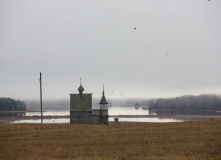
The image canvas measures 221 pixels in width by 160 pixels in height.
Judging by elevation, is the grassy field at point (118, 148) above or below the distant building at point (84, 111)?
below

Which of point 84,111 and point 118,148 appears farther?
point 84,111

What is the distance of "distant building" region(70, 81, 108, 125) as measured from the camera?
213ft

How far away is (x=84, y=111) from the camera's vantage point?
65.1 metres

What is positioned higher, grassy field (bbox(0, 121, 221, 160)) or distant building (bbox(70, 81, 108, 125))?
distant building (bbox(70, 81, 108, 125))

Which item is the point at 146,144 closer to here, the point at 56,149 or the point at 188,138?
the point at 188,138

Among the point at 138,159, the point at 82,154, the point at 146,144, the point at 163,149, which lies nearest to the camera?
the point at 138,159

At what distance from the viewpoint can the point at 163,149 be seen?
25234 millimetres

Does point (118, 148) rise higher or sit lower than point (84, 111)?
lower

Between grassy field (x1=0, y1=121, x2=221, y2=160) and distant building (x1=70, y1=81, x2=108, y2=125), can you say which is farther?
distant building (x1=70, y1=81, x2=108, y2=125)

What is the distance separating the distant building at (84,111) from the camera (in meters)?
65.0

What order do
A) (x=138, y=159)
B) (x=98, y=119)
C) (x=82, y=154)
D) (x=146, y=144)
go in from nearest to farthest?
1. (x=138, y=159)
2. (x=82, y=154)
3. (x=146, y=144)
4. (x=98, y=119)

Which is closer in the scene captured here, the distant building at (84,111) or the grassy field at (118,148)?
the grassy field at (118,148)

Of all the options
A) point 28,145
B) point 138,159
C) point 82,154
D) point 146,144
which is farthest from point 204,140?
point 28,145

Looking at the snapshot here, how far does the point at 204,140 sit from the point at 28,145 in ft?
54.6
